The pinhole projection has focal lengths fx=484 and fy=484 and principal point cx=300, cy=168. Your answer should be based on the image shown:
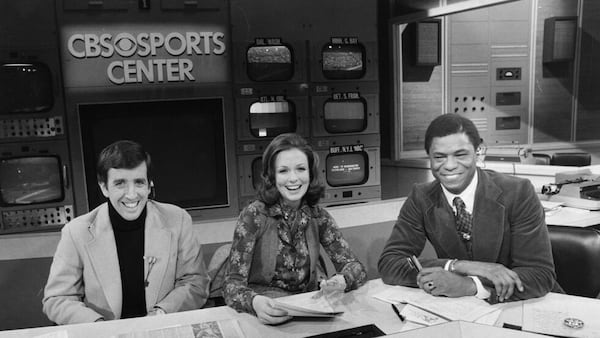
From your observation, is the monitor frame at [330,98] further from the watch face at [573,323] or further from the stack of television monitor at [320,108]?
the watch face at [573,323]

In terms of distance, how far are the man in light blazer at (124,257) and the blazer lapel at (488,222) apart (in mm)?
1025

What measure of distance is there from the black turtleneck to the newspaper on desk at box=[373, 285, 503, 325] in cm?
86

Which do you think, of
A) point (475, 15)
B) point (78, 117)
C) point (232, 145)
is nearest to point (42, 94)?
point (78, 117)

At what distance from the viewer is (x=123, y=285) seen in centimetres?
175

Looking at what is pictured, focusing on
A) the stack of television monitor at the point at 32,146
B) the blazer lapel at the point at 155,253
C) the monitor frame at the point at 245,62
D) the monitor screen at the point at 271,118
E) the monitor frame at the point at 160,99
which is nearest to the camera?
the blazer lapel at the point at 155,253

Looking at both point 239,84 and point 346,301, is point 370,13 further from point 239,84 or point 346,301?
point 346,301

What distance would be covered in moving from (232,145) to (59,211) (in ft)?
4.72

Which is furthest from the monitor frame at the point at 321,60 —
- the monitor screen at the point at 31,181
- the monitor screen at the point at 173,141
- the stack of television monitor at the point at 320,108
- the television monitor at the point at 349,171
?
the monitor screen at the point at 31,181

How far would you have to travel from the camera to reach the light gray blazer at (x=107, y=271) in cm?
165

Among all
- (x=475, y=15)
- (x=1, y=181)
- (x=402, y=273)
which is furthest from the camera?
(x=475, y=15)

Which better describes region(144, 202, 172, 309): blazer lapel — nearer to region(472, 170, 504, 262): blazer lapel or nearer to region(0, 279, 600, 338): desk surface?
region(0, 279, 600, 338): desk surface

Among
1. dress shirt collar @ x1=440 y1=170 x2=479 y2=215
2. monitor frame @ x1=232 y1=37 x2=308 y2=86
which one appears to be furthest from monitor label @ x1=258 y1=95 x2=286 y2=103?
dress shirt collar @ x1=440 y1=170 x2=479 y2=215

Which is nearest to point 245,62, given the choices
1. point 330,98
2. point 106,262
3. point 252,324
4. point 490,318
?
point 330,98

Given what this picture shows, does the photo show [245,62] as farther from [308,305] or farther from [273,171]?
[308,305]
